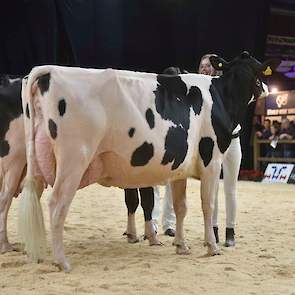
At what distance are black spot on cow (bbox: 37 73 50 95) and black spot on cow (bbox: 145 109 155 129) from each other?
0.69m

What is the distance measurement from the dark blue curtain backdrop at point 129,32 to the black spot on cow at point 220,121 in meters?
7.45

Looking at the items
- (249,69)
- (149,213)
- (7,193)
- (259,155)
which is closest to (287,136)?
(259,155)

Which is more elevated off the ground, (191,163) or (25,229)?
(191,163)

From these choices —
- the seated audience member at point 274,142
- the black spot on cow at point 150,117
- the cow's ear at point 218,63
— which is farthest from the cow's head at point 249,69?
the seated audience member at point 274,142

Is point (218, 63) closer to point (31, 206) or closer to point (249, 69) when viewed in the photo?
point (249, 69)

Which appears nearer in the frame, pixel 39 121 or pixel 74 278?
pixel 74 278

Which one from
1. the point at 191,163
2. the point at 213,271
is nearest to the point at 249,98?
the point at 191,163

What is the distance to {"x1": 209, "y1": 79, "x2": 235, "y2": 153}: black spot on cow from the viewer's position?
4242mm

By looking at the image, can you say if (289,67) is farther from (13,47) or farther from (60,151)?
(60,151)

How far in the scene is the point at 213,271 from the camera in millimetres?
3668

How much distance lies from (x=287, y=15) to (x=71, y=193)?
43.8 feet

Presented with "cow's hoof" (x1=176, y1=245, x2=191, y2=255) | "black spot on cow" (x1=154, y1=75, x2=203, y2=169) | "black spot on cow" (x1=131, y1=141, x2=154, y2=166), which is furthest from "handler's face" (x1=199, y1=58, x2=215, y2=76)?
"cow's hoof" (x1=176, y1=245, x2=191, y2=255)

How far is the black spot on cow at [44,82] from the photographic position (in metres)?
3.59

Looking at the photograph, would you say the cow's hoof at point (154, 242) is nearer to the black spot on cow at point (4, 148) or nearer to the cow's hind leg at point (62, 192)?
the cow's hind leg at point (62, 192)
